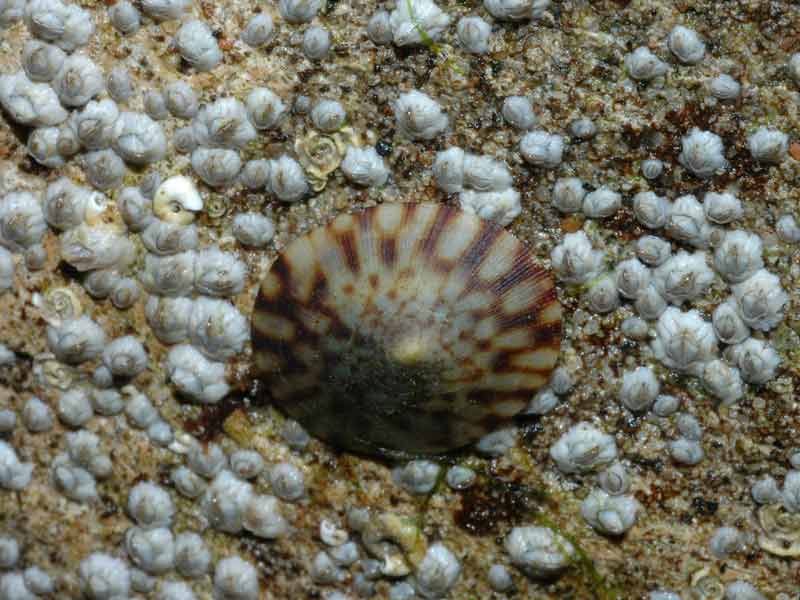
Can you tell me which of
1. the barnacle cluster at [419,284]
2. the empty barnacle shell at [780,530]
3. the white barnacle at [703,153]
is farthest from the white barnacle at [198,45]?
the empty barnacle shell at [780,530]

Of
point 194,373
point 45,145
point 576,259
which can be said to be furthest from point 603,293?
point 45,145

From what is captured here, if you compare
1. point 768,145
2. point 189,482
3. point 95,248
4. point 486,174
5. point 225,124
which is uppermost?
point 768,145

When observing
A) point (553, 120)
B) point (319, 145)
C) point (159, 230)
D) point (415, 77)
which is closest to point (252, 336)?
point (159, 230)

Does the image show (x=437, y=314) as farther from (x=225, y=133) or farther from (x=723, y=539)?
(x=723, y=539)

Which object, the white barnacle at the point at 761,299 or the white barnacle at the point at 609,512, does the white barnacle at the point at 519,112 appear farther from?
the white barnacle at the point at 609,512

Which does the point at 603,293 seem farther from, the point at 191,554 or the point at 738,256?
the point at 191,554

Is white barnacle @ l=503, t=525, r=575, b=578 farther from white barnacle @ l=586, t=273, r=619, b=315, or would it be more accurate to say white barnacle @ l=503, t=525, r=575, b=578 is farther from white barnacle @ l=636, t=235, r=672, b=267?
white barnacle @ l=636, t=235, r=672, b=267
